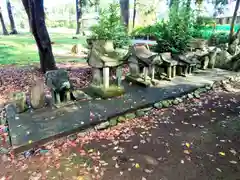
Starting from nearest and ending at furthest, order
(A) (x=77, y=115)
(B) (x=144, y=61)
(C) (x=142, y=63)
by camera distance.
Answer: (A) (x=77, y=115), (B) (x=144, y=61), (C) (x=142, y=63)

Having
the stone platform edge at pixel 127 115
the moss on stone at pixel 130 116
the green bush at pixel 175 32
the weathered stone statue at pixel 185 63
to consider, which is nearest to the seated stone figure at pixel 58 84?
the stone platform edge at pixel 127 115

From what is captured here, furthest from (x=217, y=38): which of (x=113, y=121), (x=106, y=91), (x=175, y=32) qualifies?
(x=113, y=121)

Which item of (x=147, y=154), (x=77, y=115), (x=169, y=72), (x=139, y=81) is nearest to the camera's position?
(x=147, y=154)

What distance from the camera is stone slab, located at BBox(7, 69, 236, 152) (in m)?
2.64

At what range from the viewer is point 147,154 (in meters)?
2.50

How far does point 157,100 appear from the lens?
3.96m

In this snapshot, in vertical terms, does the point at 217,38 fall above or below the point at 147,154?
above

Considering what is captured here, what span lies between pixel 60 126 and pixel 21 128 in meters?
0.59

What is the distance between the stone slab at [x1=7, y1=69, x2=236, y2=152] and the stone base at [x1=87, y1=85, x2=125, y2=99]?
11 centimetres

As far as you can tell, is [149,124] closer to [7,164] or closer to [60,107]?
[60,107]

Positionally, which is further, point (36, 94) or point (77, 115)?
point (36, 94)

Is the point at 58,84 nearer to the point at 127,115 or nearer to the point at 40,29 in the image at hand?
the point at 127,115

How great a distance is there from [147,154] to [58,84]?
2.06 metres

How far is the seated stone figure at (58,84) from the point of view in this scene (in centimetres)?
340
